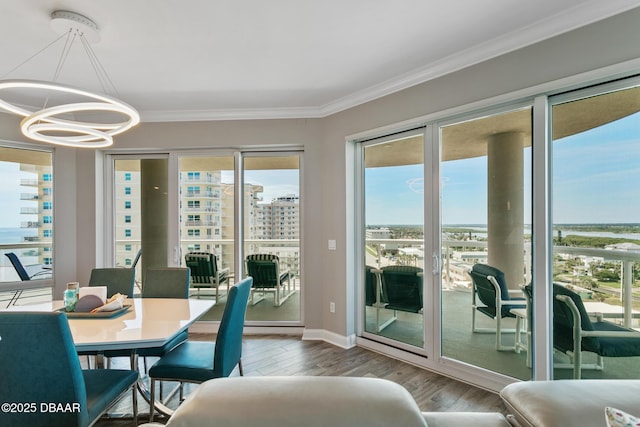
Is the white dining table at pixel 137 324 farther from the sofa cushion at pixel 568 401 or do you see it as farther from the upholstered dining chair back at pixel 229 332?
the sofa cushion at pixel 568 401

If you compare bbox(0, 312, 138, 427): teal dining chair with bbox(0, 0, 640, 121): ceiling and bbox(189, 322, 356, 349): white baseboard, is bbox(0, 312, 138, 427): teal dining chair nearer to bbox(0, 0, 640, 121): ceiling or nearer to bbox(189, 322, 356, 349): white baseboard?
bbox(0, 0, 640, 121): ceiling

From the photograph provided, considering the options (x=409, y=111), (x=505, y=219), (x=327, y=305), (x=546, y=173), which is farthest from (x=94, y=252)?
(x=546, y=173)

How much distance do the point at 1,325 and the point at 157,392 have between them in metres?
1.47

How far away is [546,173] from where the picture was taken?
2.11m

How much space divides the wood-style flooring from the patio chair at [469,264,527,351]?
0.50 meters

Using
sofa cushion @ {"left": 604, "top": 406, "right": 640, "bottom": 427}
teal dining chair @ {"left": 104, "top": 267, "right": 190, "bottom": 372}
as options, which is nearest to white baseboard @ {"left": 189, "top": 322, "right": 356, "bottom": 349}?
teal dining chair @ {"left": 104, "top": 267, "right": 190, "bottom": 372}

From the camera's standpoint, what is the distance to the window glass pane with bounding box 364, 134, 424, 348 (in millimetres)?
2957

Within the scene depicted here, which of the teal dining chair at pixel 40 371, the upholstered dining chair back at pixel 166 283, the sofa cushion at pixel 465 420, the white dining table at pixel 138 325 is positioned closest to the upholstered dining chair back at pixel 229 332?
the white dining table at pixel 138 325

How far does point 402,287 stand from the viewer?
3.14 meters

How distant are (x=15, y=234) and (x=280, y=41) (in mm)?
3836

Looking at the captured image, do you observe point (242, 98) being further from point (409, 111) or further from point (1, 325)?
point (1, 325)

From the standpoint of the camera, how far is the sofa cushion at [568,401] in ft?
2.48

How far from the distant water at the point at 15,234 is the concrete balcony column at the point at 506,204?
5.04 metres

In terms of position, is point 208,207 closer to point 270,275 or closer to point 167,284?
point 270,275
